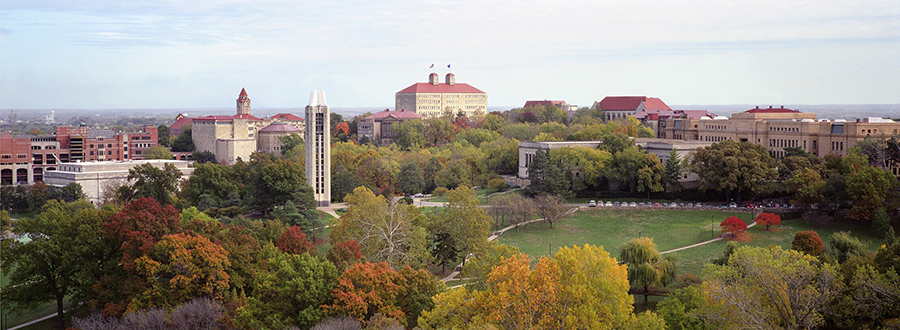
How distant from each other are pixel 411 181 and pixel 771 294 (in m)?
46.4

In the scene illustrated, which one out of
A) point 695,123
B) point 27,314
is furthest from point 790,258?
point 695,123

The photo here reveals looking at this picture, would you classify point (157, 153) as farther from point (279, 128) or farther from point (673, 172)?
point (673, 172)

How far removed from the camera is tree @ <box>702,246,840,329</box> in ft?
81.8

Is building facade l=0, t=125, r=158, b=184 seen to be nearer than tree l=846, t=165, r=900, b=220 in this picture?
No

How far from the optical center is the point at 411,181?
69875 millimetres

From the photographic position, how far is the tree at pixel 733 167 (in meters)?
54.2

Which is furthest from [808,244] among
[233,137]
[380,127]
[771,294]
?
[380,127]

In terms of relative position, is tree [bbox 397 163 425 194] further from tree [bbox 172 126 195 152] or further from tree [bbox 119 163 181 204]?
tree [bbox 172 126 195 152]

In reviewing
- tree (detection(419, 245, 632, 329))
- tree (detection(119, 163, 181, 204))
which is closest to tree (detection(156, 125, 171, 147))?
tree (detection(119, 163, 181, 204))

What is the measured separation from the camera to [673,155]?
59875mm

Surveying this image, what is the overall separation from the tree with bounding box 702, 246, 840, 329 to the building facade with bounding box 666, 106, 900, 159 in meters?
39.0

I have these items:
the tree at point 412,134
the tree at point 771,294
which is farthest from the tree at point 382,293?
the tree at point 412,134

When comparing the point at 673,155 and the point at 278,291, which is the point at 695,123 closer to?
the point at 673,155

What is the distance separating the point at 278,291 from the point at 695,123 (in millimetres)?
63217
